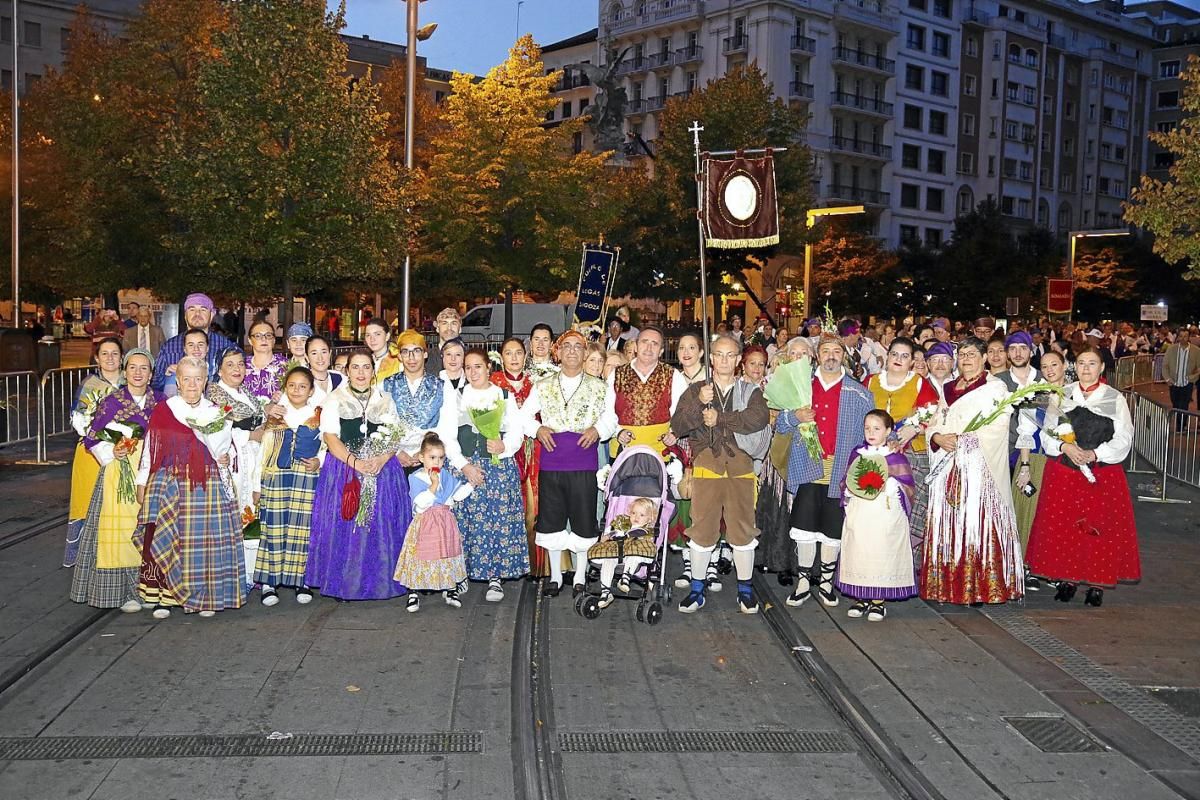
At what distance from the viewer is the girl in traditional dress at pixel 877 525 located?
792 cm

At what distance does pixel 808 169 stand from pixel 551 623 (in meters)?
35.3

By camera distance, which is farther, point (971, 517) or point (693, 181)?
point (693, 181)

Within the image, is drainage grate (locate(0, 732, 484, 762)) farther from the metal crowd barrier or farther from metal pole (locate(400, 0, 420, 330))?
metal pole (locate(400, 0, 420, 330))

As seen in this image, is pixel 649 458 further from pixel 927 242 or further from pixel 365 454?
pixel 927 242

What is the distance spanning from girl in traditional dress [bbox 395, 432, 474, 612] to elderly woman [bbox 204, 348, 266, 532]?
1.14 metres

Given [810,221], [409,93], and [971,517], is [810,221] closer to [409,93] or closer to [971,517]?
[409,93]

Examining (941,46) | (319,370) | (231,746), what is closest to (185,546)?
(319,370)

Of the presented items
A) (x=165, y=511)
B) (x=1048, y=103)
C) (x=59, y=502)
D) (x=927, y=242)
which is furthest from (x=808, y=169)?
(x=1048, y=103)

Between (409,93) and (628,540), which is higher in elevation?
(409,93)

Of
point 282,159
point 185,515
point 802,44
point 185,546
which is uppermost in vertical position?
point 802,44

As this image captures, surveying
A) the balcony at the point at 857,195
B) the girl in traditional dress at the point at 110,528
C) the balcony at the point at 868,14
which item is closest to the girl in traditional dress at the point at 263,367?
the girl in traditional dress at the point at 110,528

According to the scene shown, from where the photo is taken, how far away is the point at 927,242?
67.4 meters

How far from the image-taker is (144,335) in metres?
17.7

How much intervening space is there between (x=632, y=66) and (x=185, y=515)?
208ft
